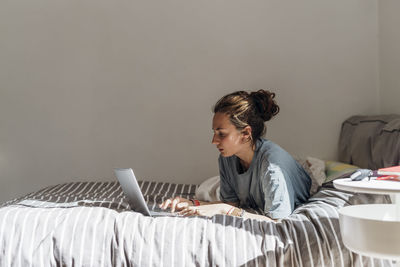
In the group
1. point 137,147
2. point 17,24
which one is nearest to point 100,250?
point 137,147

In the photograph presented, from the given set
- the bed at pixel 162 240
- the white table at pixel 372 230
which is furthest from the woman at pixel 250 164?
the white table at pixel 372 230

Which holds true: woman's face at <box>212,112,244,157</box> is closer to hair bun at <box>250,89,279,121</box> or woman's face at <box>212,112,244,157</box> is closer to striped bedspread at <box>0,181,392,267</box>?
hair bun at <box>250,89,279,121</box>

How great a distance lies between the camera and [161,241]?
5.43ft

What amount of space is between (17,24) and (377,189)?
2625mm

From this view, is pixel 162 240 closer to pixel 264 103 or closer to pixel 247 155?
pixel 247 155

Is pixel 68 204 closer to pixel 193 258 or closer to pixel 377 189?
pixel 193 258

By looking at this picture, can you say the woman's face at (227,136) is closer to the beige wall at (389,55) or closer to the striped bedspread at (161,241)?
the striped bedspread at (161,241)

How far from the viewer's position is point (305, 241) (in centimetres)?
167

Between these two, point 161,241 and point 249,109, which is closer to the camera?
point 161,241

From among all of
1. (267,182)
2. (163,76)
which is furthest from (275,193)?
(163,76)

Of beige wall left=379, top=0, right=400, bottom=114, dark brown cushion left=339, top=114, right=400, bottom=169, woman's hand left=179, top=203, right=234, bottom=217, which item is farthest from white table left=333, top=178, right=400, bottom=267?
beige wall left=379, top=0, right=400, bottom=114

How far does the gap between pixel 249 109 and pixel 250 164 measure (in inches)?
8.9

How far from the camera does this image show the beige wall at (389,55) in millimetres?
2977

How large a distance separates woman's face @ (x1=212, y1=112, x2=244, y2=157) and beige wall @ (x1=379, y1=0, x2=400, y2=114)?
1283 mm
